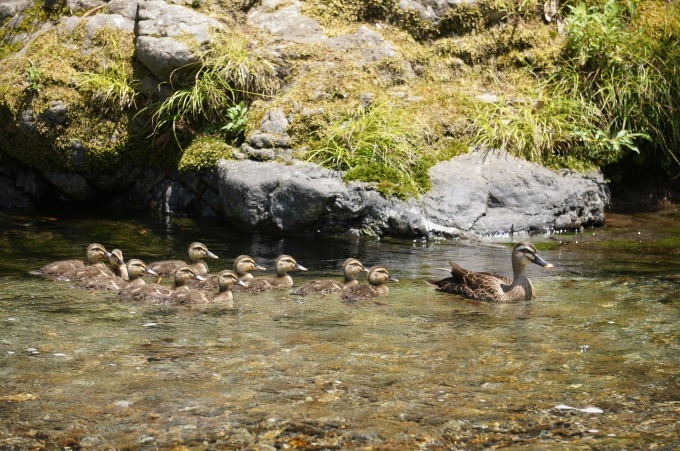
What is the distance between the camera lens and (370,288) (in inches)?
369

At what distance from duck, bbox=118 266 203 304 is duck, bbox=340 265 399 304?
63.7 inches

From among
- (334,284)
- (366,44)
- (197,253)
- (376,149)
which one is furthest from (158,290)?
(366,44)

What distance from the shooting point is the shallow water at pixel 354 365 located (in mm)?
5797

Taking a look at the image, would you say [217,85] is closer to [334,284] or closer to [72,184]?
[72,184]

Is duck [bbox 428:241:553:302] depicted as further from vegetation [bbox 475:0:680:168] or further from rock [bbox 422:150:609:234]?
vegetation [bbox 475:0:680:168]

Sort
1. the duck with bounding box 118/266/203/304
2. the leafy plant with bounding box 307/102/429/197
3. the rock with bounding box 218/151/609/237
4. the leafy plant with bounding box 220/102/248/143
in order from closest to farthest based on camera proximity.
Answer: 1. the duck with bounding box 118/266/203/304
2. the rock with bounding box 218/151/609/237
3. the leafy plant with bounding box 307/102/429/197
4. the leafy plant with bounding box 220/102/248/143

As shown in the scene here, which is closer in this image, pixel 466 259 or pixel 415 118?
pixel 466 259

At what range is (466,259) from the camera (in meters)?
11.4

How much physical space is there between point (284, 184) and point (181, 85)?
2.54 meters

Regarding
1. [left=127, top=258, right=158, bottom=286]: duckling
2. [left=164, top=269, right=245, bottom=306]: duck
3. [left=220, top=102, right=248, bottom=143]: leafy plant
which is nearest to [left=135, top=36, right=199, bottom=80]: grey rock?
[left=220, top=102, right=248, bottom=143]: leafy plant

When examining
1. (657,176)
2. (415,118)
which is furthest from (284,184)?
(657,176)

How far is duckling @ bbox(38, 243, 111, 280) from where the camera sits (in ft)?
32.7

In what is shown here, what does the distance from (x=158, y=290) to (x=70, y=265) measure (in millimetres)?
1485

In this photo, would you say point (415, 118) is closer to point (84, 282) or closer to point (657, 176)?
point (657, 176)
